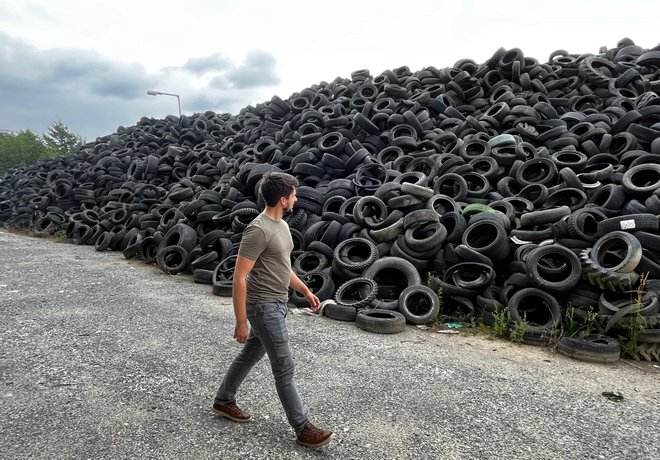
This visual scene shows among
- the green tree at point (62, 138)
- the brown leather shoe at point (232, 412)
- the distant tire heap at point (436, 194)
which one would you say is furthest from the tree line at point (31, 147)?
the brown leather shoe at point (232, 412)

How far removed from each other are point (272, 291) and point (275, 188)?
70 centimetres

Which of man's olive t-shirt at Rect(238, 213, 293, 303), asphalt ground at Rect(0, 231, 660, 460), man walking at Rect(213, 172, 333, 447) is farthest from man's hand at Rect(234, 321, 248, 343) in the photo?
asphalt ground at Rect(0, 231, 660, 460)

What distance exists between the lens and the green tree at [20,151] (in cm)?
4344

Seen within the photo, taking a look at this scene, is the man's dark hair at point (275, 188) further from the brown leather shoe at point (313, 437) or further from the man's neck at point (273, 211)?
the brown leather shoe at point (313, 437)

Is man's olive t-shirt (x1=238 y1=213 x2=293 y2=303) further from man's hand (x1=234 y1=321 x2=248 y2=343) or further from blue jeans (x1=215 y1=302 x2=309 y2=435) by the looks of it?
man's hand (x1=234 y1=321 x2=248 y2=343)

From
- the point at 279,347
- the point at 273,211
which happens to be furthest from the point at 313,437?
the point at 273,211

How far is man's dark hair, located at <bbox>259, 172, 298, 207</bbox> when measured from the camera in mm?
2760

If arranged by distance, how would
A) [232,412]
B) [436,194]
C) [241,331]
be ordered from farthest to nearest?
[436,194], [232,412], [241,331]

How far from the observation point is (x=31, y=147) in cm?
4538

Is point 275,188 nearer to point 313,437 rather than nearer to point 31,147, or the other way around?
point 313,437

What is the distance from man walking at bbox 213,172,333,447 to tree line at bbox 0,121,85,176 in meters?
45.8

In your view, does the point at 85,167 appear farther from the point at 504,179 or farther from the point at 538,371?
the point at 538,371

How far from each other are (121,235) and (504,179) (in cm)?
988

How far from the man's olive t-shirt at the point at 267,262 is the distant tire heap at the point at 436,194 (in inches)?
118
